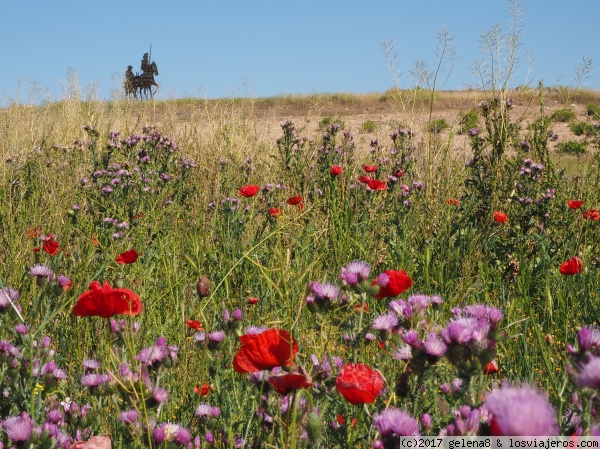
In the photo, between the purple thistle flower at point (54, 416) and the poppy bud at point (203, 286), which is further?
the poppy bud at point (203, 286)

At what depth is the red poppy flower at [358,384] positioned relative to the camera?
1113 millimetres

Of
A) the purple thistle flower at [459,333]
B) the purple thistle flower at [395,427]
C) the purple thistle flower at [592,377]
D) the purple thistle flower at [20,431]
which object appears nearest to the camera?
the purple thistle flower at [592,377]

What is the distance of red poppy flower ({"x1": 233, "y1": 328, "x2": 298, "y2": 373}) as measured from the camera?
1.23m

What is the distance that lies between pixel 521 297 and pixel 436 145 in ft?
8.12

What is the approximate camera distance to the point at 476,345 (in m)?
1.16

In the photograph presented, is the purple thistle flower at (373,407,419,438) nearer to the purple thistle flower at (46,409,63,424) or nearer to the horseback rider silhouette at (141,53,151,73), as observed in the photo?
the purple thistle flower at (46,409,63,424)

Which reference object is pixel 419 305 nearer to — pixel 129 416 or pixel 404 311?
pixel 404 311

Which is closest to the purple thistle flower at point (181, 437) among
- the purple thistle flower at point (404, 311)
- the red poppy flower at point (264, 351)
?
the red poppy flower at point (264, 351)

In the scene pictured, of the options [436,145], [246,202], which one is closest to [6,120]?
[246,202]

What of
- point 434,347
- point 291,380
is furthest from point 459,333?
point 291,380

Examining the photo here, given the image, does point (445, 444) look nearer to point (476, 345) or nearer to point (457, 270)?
point (476, 345)

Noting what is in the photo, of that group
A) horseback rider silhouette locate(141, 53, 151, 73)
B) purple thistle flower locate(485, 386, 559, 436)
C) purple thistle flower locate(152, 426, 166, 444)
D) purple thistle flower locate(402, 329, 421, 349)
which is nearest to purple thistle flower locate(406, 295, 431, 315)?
purple thistle flower locate(402, 329, 421, 349)

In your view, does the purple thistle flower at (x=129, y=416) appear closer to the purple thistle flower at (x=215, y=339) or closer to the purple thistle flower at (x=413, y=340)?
the purple thistle flower at (x=215, y=339)

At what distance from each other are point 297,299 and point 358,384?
147cm
